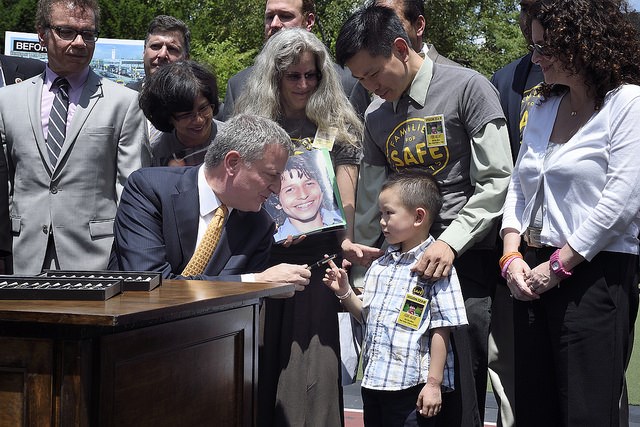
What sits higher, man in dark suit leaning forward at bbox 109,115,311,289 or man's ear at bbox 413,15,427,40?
man's ear at bbox 413,15,427,40

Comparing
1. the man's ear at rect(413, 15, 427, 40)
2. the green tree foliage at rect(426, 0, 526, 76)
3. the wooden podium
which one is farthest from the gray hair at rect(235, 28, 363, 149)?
the green tree foliage at rect(426, 0, 526, 76)

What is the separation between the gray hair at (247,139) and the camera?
11.0 ft

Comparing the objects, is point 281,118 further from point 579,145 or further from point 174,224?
point 579,145

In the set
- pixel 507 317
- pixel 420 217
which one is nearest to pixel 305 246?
pixel 420 217

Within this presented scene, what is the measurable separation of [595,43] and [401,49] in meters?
1.05

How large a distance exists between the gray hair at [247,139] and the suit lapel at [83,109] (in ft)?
3.69

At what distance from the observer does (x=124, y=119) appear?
14.6ft

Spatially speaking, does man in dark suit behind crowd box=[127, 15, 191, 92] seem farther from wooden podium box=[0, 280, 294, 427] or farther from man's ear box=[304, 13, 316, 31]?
wooden podium box=[0, 280, 294, 427]

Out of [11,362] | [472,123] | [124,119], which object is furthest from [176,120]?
[11,362]

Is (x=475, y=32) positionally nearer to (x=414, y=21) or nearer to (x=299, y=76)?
(x=414, y=21)

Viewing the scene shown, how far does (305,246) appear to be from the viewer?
400 cm

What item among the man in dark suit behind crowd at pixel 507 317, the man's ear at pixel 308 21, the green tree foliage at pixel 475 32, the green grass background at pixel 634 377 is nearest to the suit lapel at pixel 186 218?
the man in dark suit behind crowd at pixel 507 317

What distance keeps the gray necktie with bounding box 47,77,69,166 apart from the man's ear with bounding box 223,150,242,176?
1274 millimetres

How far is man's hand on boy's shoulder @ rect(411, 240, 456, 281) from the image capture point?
11.3 ft
